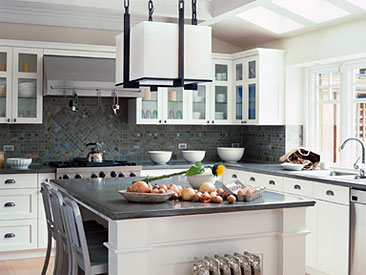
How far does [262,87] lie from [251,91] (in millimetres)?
206

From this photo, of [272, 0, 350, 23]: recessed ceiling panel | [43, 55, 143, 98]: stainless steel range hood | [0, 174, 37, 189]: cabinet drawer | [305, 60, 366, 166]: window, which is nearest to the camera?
[272, 0, 350, 23]: recessed ceiling panel

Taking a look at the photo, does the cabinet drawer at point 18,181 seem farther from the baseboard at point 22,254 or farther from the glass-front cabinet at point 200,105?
the glass-front cabinet at point 200,105

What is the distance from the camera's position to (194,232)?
10.0ft

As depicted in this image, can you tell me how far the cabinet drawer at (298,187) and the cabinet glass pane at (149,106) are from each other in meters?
1.97

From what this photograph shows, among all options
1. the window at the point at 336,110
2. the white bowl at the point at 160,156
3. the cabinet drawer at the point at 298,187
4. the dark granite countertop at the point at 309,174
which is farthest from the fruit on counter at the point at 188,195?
the white bowl at the point at 160,156

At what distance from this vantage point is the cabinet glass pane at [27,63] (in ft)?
19.0

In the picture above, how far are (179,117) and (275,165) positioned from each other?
1.37 meters

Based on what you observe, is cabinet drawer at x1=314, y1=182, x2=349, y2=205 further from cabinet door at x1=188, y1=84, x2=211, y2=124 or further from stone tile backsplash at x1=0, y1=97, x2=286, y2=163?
cabinet door at x1=188, y1=84, x2=211, y2=124

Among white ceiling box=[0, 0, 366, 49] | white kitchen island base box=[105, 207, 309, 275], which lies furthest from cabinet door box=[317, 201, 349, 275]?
white ceiling box=[0, 0, 366, 49]

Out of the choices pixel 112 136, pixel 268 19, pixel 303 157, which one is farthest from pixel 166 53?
pixel 112 136

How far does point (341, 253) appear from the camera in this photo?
178 inches

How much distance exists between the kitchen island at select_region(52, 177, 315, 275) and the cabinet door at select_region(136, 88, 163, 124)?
289 centimetres

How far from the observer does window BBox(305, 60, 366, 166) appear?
18.2 ft

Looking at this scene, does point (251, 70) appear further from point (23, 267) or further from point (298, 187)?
point (23, 267)
